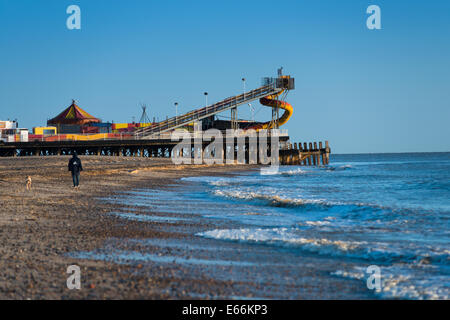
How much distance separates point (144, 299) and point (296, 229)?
17.6ft

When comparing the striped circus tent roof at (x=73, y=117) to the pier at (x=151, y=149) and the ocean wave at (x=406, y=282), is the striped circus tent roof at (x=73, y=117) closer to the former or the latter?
the pier at (x=151, y=149)

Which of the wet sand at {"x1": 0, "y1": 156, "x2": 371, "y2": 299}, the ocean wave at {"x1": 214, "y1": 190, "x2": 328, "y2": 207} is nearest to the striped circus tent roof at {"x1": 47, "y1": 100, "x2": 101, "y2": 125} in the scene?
the ocean wave at {"x1": 214, "y1": 190, "x2": 328, "y2": 207}

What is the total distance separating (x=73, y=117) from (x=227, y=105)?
972 inches

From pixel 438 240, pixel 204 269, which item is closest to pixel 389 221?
pixel 438 240

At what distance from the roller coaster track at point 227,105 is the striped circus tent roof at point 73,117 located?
15842 mm

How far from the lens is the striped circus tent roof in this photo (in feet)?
213

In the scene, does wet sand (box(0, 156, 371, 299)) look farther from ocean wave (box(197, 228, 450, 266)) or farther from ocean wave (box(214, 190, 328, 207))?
ocean wave (box(214, 190, 328, 207))

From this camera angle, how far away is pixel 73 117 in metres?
65.1

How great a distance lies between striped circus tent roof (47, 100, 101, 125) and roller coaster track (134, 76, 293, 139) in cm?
1584

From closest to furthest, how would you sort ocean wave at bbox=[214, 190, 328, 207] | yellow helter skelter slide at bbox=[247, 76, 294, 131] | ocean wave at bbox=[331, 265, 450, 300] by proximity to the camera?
ocean wave at bbox=[331, 265, 450, 300] → ocean wave at bbox=[214, 190, 328, 207] → yellow helter skelter slide at bbox=[247, 76, 294, 131]

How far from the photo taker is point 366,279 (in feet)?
19.1

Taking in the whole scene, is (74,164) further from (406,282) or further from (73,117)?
(73,117)

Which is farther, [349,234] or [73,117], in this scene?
[73,117]

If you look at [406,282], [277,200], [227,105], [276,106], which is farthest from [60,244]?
[276,106]
